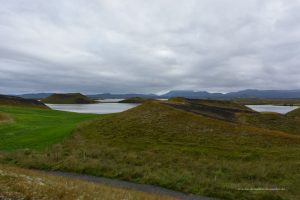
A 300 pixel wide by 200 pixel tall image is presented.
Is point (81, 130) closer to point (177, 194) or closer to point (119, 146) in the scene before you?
point (119, 146)

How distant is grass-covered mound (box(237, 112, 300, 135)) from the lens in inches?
1649

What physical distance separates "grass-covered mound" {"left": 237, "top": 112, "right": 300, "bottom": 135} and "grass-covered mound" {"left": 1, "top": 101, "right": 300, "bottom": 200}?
9.28 metres

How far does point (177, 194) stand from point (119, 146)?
1300 cm

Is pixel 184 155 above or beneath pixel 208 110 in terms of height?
beneath

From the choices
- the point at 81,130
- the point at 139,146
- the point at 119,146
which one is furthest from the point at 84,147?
the point at 81,130

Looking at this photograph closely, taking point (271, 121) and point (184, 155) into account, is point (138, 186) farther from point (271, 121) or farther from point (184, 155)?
point (271, 121)

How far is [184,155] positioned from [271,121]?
23.2 m

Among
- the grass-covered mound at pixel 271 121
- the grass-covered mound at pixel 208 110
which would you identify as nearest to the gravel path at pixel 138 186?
the grass-covered mound at pixel 208 110

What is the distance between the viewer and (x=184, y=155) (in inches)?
1051

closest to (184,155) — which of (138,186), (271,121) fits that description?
(138,186)

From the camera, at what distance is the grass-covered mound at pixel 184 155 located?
19844 millimetres

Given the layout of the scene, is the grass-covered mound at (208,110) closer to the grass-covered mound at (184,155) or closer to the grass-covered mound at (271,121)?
the grass-covered mound at (271,121)

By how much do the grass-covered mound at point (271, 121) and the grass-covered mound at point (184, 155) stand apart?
9.28 metres

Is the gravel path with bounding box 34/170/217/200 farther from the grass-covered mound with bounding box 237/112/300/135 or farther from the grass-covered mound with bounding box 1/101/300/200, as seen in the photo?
the grass-covered mound with bounding box 237/112/300/135
